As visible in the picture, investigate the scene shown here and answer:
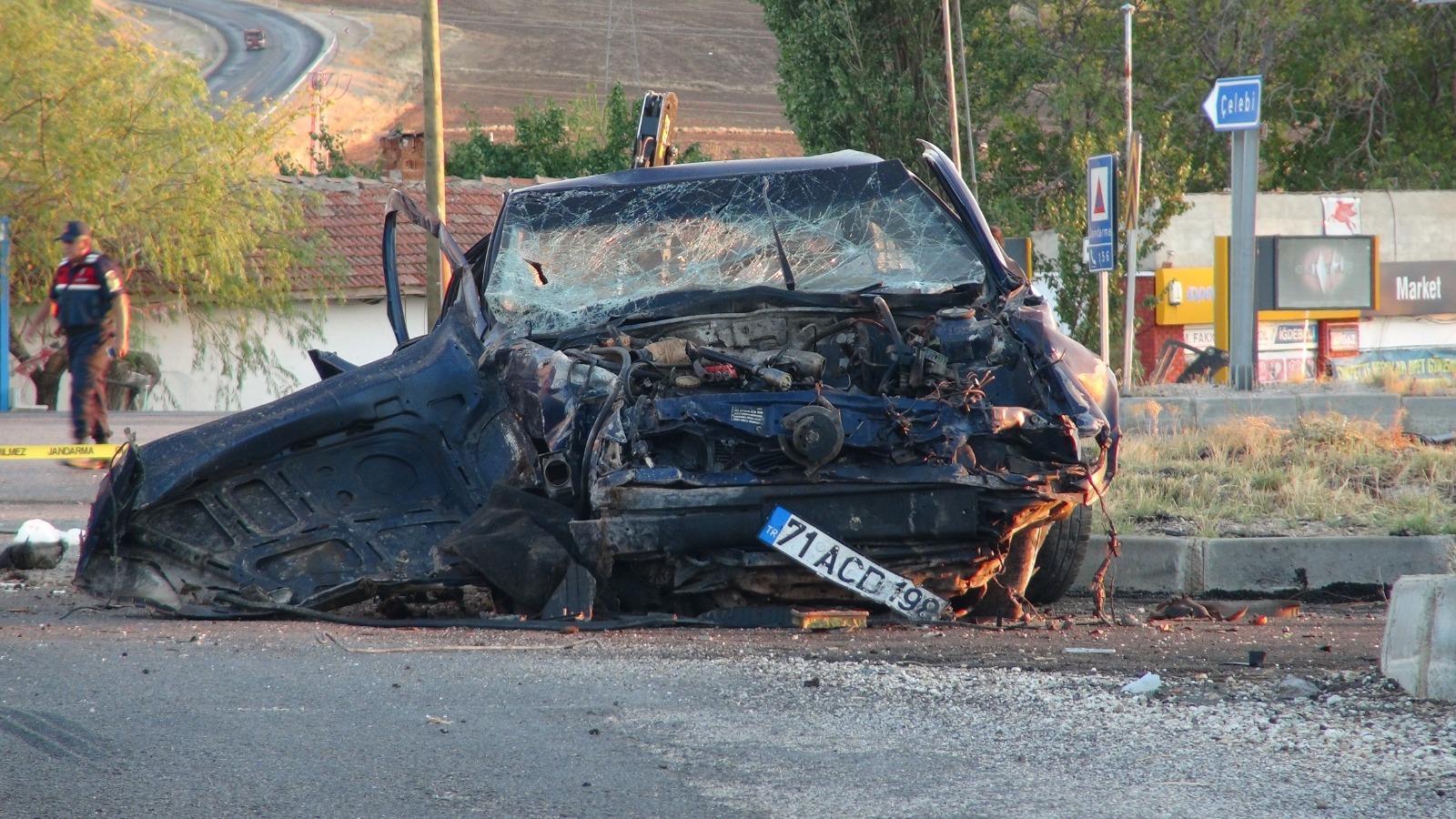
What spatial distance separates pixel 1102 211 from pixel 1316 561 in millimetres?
7494

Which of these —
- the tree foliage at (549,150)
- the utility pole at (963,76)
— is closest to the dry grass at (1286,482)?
the utility pole at (963,76)

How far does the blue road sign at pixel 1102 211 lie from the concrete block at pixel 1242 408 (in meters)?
2.68

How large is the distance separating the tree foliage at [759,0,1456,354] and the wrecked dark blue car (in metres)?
22.4

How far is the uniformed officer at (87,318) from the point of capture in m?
10.4

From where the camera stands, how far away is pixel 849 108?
90.2 feet

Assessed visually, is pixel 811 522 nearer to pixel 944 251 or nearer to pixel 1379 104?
pixel 944 251

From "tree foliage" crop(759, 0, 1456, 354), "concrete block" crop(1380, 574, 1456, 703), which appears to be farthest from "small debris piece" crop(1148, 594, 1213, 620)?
"tree foliage" crop(759, 0, 1456, 354)

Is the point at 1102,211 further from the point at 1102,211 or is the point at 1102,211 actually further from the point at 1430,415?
the point at 1430,415

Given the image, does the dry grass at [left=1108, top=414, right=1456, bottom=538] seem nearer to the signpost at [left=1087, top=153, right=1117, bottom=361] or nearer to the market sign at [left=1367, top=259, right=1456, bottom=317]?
the signpost at [left=1087, top=153, right=1117, bottom=361]

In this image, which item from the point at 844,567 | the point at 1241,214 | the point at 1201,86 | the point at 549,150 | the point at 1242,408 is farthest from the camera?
the point at 549,150

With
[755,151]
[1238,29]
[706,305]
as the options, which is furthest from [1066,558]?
[755,151]

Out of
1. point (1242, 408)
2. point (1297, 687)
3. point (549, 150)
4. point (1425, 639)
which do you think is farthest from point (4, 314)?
point (549, 150)

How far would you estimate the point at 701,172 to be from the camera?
23.1ft

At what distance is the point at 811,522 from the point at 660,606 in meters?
0.78
